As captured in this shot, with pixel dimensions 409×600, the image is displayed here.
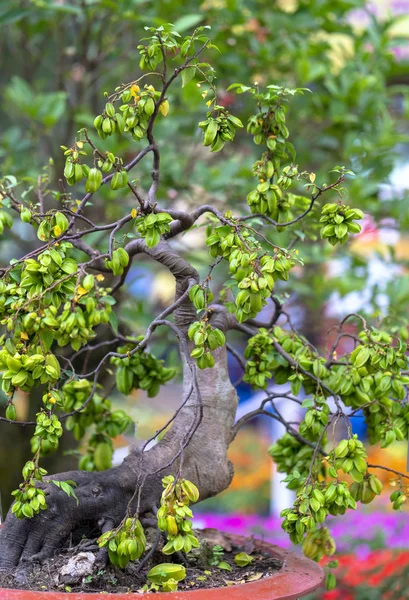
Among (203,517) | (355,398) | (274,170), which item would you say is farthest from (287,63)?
(203,517)

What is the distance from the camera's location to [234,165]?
2525mm

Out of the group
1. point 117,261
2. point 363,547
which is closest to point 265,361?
point 117,261

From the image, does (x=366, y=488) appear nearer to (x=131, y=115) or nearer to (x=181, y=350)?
(x=181, y=350)

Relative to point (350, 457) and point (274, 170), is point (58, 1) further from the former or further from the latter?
point (350, 457)

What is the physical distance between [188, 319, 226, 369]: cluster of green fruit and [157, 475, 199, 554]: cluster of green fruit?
0.67 ft

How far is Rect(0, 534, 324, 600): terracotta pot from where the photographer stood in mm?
1185

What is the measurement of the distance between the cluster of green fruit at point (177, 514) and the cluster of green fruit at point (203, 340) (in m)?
0.20

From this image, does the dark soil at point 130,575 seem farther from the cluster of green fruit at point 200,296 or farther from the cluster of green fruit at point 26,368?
the cluster of green fruit at point 200,296

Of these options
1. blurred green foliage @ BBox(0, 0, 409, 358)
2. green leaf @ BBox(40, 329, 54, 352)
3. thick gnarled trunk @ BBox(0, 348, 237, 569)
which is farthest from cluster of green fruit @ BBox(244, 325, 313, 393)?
blurred green foliage @ BBox(0, 0, 409, 358)

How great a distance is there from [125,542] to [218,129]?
0.73m

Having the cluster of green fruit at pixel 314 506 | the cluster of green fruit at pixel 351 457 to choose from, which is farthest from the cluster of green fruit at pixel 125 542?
the cluster of green fruit at pixel 351 457

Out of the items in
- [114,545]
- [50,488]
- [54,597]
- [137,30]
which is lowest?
[54,597]

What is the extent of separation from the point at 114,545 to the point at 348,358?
0.62 m

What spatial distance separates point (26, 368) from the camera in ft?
3.90
